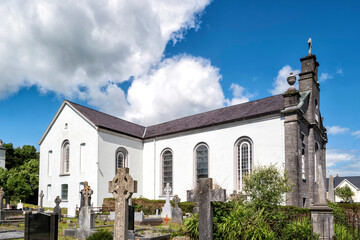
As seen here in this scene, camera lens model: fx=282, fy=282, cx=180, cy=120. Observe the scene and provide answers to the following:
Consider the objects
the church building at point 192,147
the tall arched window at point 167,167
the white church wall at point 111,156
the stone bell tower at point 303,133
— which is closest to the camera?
the stone bell tower at point 303,133

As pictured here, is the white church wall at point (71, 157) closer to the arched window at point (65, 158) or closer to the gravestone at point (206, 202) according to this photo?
the arched window at point (65, 158)

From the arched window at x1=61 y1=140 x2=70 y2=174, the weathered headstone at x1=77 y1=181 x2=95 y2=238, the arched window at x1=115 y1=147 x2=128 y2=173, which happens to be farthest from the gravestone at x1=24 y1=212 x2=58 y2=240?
the arched window at x1=61 y1=140 x2=70 y2=174

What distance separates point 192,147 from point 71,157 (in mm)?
11981

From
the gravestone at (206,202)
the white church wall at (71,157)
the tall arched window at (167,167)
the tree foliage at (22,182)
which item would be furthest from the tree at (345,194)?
the gravestone at (206,202)

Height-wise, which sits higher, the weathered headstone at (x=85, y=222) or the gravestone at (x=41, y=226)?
the gravestone at (x=41, y=226)

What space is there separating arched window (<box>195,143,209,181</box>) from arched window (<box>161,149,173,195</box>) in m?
3.38

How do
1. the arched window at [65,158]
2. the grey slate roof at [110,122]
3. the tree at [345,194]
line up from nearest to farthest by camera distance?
the grey slate roof at [110,122], the arched window at [65,158], the tree at [345,194]

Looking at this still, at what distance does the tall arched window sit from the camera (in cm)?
2859

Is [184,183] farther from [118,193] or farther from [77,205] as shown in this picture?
[118,193]

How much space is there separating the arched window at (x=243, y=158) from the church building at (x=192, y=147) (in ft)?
0.26

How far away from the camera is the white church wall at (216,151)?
2170 cm

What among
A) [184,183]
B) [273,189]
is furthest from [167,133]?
[273,189]

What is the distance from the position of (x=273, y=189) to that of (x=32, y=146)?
5477 cm

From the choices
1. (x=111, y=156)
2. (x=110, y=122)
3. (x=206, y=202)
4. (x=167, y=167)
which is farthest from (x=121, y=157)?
(x=206, y=202)
